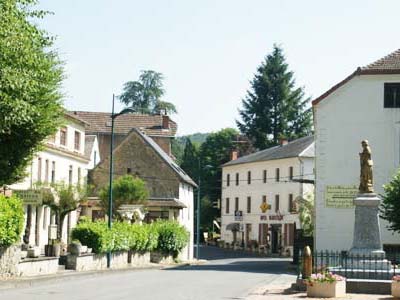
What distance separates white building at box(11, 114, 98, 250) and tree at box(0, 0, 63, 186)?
1201 centimetres

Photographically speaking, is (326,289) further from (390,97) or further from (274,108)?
(274,108)

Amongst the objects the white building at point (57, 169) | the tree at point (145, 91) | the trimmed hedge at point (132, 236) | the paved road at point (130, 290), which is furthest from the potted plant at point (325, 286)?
the tree at point (145, 91)

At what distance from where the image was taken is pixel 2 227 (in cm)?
2723

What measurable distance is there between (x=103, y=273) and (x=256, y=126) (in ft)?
215

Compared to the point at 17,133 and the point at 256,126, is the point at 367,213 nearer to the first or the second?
the point at 17,133

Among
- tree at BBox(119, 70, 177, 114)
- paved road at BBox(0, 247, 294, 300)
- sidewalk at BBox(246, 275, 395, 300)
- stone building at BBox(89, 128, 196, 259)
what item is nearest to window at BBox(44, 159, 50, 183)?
stone building at BBox(89, 128, 196, 259)

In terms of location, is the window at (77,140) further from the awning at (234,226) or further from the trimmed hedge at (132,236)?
the awning at (234,226)

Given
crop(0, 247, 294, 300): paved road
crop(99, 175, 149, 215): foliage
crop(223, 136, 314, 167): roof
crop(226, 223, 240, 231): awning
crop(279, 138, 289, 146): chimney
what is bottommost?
crop(0, 247, 294, 300): paved road

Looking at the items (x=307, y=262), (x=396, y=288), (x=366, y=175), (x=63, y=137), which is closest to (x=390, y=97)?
(x=366, y=175)

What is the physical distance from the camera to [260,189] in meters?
84.9

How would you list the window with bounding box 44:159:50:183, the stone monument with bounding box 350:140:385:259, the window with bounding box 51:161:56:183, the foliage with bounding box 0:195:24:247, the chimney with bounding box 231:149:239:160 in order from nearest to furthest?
the stone monument with bounding box 350:140:385:259
the foliage with bounding box 0:195:24:247
the window with bounding box 44:159:50:183
the window with bounding box 51:161:56:183
the chimney with bounding box 231:149:239:160

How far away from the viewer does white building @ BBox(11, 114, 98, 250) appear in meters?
45.8

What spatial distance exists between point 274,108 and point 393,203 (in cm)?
6044

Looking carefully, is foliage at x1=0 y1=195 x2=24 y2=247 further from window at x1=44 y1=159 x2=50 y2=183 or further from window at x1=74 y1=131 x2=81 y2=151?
window at x1=74 y1=131 x2=81 y2=151
